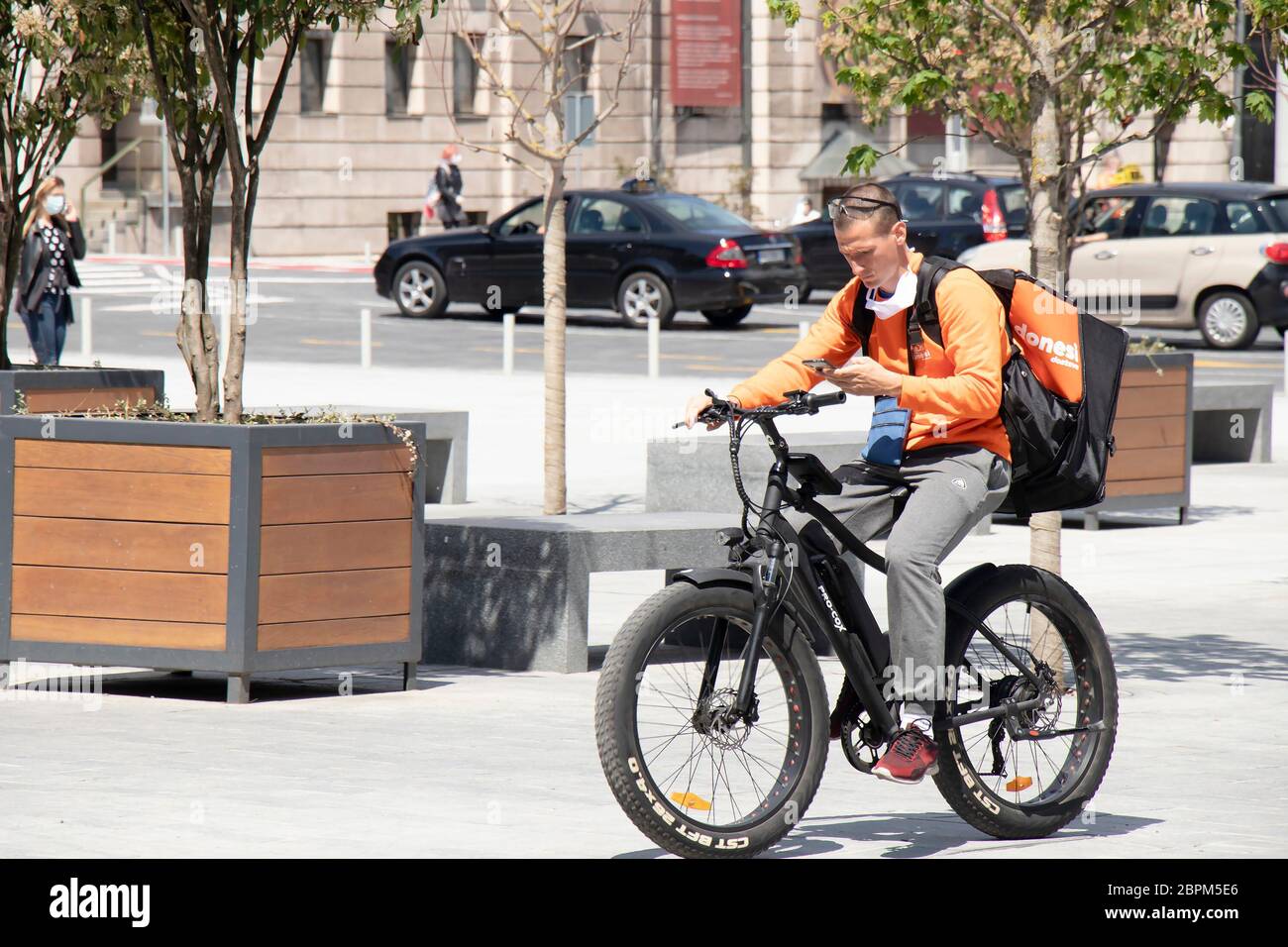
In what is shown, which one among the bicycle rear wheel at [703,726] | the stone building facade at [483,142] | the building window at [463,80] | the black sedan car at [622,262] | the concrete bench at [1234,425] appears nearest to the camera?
the bicycle rear wheel at [703,726]

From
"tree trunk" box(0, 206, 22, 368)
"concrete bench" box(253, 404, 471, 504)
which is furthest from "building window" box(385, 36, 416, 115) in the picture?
"tree trunk" box(0, 206, 22, 368)

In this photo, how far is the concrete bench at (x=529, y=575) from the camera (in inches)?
347

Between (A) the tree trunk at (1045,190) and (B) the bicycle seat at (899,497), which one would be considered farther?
Result: (A) the tree trunk at (1045,190)

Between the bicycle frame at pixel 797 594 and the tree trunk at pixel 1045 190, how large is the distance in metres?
2.28

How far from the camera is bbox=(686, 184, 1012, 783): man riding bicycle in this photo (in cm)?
566

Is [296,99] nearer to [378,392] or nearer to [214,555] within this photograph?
[378,392]

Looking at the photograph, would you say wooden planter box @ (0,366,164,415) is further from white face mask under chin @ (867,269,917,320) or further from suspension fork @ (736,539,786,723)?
suspension fork @ (736,539,786,723)

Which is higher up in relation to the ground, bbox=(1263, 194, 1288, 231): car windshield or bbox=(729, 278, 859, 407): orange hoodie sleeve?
bbox=(1263, 194, 1288, 231): car windshield

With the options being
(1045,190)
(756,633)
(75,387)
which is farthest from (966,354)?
(75,387)

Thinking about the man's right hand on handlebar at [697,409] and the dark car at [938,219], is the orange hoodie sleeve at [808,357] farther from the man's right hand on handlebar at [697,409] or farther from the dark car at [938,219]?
the dark car at [938,219]

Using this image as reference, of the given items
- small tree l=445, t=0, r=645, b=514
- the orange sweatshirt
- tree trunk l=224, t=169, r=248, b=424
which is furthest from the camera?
small tree l=445, t=0, r=645, b=514

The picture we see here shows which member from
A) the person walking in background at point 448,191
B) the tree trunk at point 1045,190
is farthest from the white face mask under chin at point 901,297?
the person walking in background at point 448,191

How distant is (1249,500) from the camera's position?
46.7ft

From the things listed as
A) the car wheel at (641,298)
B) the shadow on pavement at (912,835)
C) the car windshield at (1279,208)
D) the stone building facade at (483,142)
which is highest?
the stone building facade at (483,142)
